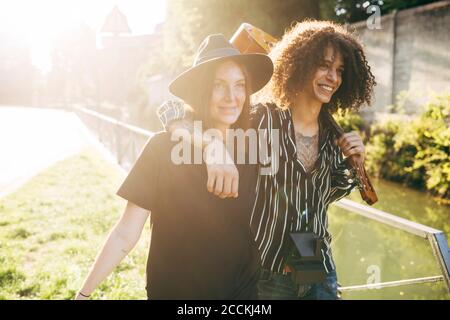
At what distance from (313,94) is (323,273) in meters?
0.90

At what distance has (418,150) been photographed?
322 inches

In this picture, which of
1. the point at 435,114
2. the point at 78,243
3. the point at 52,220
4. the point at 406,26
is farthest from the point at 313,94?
the point at 406,26

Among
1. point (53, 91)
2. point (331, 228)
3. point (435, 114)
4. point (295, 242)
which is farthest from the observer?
point (53, 91)

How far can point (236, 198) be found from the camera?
70.0 inches

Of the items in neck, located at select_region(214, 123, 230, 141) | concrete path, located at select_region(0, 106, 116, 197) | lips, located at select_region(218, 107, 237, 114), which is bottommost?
concrete path, located at select_region(0, 106, 116, 197)

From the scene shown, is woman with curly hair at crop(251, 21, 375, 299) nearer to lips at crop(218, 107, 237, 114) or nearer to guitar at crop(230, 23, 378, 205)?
guitar at crop(230, 23, 378, 205)

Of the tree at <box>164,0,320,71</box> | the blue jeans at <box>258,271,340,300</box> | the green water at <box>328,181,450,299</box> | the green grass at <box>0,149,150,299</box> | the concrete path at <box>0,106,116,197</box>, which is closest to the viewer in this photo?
the blue jeans at <box>258,271,340,300</box>

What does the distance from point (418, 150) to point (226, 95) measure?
7.31 meters

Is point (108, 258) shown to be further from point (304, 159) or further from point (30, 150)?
point (30, 150)

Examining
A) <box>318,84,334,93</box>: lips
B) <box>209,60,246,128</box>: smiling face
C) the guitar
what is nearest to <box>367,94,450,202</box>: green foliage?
the guitar

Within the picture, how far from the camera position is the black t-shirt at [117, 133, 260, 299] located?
5.37 ft

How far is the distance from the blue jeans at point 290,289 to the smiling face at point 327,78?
0.90 m

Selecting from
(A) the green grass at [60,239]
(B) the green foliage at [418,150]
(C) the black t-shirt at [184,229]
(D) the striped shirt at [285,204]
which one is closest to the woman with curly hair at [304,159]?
(D) the striped shirt at [285,204]
